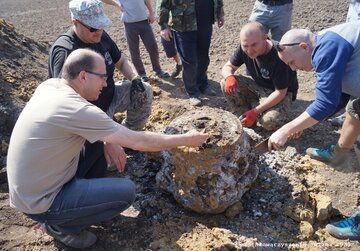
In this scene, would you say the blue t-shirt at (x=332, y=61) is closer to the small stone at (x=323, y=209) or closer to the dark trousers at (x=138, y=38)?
the small stone at (x=323, y=209)

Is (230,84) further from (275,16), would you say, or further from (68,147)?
(68,147)

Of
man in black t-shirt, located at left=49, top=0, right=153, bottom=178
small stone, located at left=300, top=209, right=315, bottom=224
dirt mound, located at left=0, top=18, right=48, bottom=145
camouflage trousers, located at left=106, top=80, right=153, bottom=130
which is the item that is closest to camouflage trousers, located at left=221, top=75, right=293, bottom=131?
camouflage trousers, located at left=106, top=80, right=153, bottom=130

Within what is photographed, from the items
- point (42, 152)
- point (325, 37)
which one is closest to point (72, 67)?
point (42, 152)

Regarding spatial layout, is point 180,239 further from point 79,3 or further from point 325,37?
point 79,3

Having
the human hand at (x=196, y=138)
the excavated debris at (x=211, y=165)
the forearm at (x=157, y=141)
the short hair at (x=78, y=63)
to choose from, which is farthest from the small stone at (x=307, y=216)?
the short hair at (x=78, y=63)

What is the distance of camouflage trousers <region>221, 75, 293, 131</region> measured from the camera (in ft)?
14.2

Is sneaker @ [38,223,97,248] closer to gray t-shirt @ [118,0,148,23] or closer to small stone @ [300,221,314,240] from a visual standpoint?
small stone @ [300,221,314,240]

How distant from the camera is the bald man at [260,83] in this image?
13.2ft

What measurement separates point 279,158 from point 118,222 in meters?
1.65

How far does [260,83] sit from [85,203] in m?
2.49

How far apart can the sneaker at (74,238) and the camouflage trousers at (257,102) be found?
2227 millimetres

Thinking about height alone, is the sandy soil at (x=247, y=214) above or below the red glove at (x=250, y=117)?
below

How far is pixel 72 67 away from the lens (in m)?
2.72

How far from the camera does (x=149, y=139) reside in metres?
2.78
